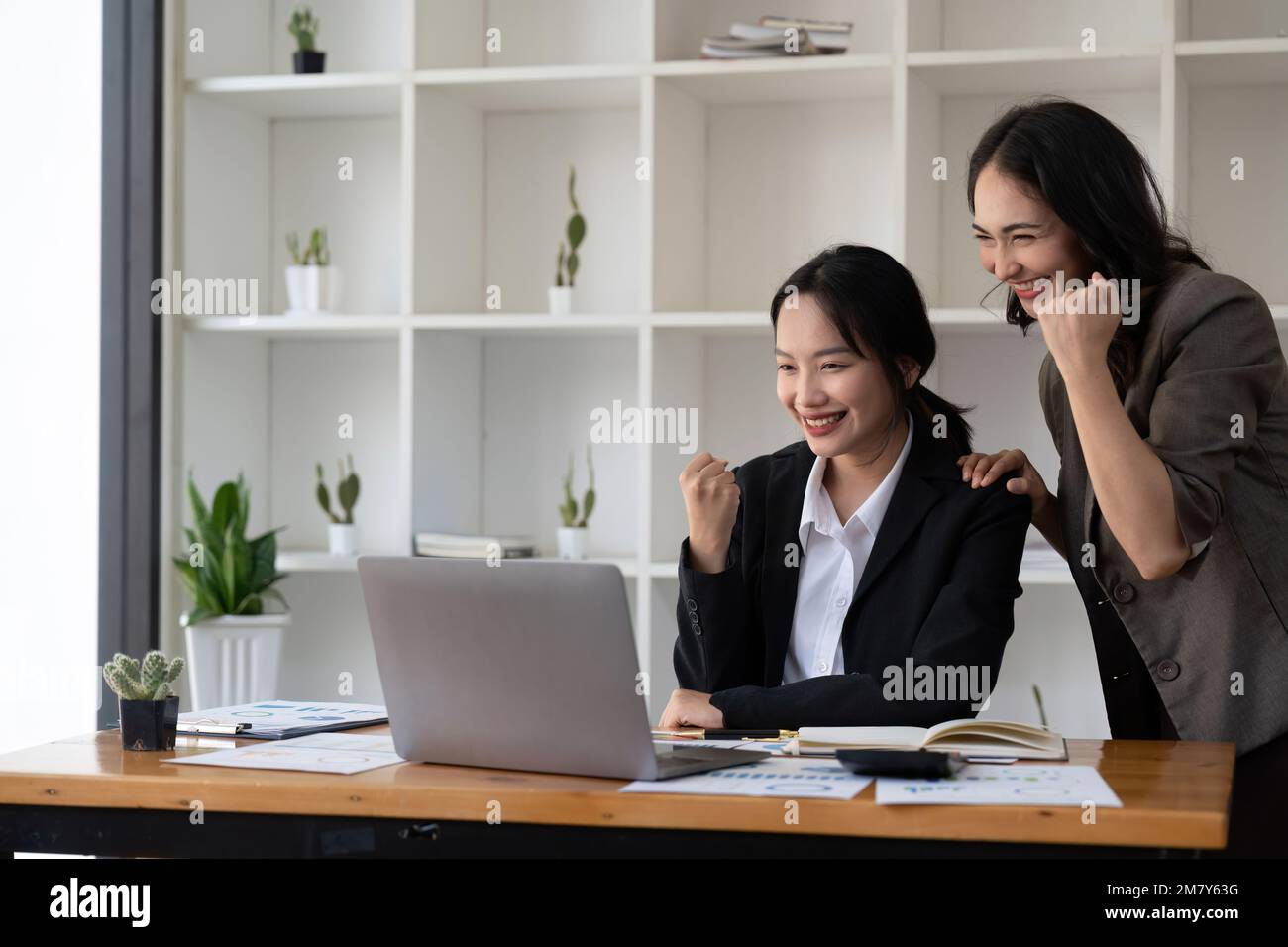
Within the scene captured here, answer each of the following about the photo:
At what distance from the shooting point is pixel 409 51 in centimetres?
333

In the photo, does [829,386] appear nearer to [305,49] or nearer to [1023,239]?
[1023,239]

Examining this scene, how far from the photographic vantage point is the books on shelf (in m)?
3.25

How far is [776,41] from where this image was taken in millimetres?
3160

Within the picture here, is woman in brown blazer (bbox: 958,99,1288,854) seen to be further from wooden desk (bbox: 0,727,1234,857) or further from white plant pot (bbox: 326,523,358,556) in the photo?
white plant pot (bbox: 326,523,358,556)

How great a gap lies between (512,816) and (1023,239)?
3.36ft

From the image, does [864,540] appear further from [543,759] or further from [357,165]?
[357,165]

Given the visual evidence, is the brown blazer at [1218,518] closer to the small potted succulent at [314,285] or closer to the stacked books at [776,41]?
the stacked books at [776,41]

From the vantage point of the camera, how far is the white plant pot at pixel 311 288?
3.49 meters

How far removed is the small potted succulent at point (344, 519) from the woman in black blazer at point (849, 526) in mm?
1557

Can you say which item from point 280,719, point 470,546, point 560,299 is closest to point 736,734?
point 280,719

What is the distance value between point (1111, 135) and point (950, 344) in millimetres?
1544

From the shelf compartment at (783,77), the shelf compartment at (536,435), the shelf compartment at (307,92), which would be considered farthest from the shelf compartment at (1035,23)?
the shelf compartment at (307,92)

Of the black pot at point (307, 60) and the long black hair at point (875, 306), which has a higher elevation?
the black pot at point (307, 60)
